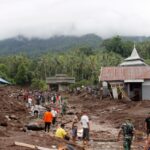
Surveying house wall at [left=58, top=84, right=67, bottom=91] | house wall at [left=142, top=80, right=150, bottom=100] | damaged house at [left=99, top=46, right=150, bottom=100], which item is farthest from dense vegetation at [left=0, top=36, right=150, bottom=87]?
house wall at [left=142, top=80, right=150, bottom=100]

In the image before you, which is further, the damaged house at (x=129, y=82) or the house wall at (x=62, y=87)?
the house wall at (x=62, y=87)

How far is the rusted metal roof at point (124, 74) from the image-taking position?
5422 centimetres

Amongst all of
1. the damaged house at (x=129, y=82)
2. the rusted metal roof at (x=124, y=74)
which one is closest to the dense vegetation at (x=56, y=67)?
the rusted metal roof at (x=124, y=74)

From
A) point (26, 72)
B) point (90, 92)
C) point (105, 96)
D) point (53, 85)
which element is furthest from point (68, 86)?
point (105, 96)

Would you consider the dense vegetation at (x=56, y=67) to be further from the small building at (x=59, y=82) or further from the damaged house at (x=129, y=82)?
the damaged house at (x=129, y=82)

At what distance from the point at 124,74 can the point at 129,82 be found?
183 cm

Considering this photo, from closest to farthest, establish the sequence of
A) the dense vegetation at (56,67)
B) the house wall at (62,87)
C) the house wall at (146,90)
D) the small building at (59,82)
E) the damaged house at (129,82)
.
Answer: the house wall at (146,90) → the damaged house at (129,82) → the small building at (59,82) → the house wall at (62,87) → the dense vegetation at (56,67)

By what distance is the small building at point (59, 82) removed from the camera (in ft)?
312

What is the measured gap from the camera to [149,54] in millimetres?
128625

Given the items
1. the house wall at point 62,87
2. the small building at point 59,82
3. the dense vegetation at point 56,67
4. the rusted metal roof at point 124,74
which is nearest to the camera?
the rusted metal roof at point 124,74

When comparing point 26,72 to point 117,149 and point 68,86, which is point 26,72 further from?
point 117,149

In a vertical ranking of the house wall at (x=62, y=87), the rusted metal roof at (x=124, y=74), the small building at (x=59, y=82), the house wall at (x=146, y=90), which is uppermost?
the rusted metal roof at (x=124, y=74)

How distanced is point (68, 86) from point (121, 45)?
44.7 metres

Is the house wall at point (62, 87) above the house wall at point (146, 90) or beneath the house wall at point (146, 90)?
beneath
